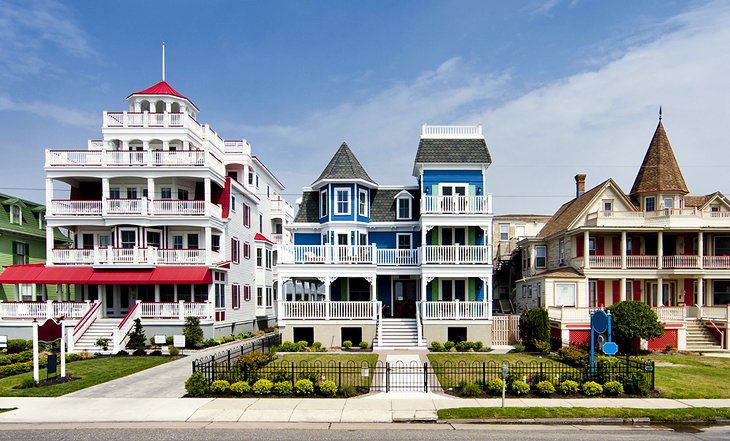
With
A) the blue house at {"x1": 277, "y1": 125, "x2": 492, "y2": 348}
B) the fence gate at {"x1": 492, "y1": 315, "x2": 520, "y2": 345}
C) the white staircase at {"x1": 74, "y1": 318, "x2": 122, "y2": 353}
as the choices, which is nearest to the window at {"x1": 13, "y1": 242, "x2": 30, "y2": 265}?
the white staircase at {"x1": 74, "y1": 318, "x2": 122, "y2": 353}

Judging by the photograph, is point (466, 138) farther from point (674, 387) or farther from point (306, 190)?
point (674, 387)

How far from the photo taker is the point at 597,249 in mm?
34156

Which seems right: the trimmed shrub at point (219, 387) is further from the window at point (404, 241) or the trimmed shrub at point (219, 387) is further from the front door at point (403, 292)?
the window at point (404, 241)

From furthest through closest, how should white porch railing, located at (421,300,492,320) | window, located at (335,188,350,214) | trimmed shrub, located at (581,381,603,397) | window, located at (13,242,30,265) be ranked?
1. window, located at (13,242,30,265)
2. window, located at (335,188,350,214)
3. white porch railing, located at (421,300,492,320)
4. trimmed shrub, located at (581,381,603,397)

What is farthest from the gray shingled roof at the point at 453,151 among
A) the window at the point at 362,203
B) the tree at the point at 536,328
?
the tree at the point at 536,328

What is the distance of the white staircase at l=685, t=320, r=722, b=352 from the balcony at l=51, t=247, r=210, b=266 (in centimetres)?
2923

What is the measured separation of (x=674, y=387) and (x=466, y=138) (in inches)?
698

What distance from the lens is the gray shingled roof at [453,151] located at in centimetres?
2952

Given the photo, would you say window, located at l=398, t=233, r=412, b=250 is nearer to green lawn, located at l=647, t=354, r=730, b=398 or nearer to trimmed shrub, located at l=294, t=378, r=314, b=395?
green lawn, located at l=647, t=354, r=730, b=398

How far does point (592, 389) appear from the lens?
16.0 metres

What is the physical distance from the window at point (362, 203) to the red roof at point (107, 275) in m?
10.3

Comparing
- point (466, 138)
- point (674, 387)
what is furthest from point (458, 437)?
point (466, 138)

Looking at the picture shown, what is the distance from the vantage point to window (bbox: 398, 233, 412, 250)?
3183cm

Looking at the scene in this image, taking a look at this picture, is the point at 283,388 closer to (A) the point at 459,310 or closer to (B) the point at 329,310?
(B) the point at 329,310
